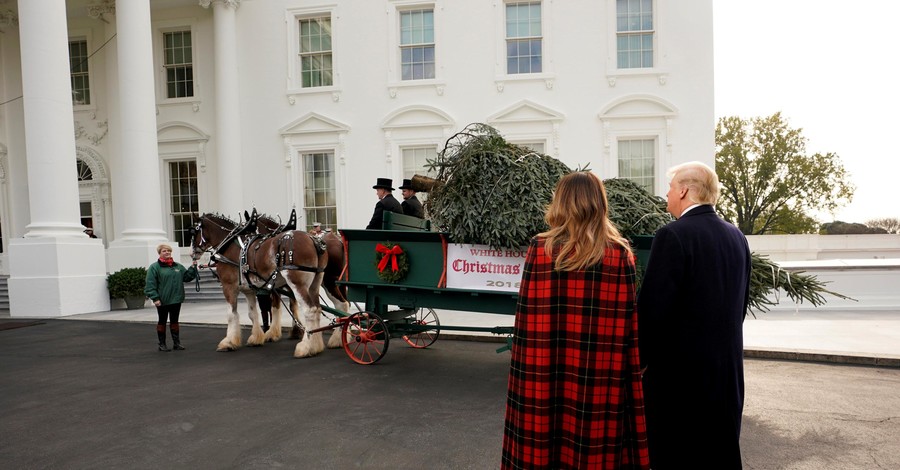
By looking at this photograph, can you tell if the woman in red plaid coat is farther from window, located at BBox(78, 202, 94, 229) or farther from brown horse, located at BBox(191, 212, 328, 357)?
window, located at BBox(78, 202, 94, 229)

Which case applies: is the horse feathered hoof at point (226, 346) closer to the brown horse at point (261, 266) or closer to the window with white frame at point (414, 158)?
the brown horse at point (261, 266)

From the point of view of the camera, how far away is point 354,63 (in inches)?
583

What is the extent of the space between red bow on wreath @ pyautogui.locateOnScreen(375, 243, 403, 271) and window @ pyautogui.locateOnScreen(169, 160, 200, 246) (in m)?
11.9

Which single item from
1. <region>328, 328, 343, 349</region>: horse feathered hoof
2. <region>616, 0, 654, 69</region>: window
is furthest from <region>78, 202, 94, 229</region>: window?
<region>616, 0, 654, 69</region>: window

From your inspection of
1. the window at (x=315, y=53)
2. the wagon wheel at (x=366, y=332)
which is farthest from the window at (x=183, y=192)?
the wagon wheel at (x=366, y=332)

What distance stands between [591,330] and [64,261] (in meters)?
13.0

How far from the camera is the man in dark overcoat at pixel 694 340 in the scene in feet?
7.51

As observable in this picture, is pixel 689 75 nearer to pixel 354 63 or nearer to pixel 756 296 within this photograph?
pixel 354 63

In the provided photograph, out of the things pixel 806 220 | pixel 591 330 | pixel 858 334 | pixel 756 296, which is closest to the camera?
pixel 591 330

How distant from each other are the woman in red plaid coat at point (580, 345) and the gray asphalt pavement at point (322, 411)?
0.45 m

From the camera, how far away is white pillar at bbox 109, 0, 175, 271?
13.0 meters

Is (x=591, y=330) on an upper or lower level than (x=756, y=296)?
upper

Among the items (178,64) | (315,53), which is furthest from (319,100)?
(178,64)

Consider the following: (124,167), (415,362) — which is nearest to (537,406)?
(415,362)
